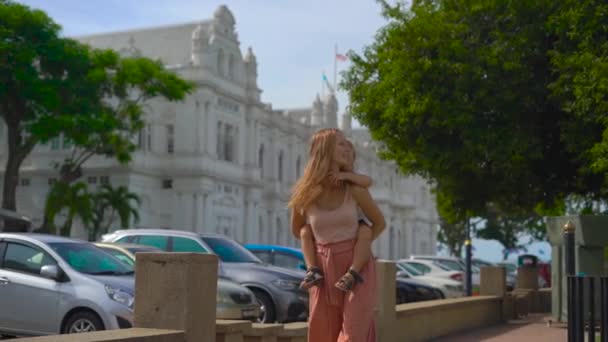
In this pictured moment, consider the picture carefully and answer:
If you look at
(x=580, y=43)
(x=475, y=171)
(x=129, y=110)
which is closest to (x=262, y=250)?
(x=475, y=171)

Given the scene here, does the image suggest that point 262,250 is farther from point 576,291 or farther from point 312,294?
point 312,294

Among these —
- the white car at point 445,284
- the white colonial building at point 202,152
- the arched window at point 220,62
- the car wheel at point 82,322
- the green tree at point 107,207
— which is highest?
the arched window at point 220,62

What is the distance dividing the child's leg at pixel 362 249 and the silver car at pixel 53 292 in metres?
5.75

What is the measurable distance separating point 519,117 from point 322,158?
1426 cm

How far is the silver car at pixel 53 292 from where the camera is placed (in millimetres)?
11125

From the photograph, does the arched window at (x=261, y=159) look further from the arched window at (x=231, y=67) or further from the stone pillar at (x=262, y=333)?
the stone pillar at (x=262, y=333)

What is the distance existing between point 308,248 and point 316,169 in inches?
20.0

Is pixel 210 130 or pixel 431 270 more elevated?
pixel 210 130

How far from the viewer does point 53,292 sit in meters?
11.3

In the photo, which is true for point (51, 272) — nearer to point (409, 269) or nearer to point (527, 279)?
point (527, 279)

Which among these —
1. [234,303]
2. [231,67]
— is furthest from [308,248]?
[231,67]

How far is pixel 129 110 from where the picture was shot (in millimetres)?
40312

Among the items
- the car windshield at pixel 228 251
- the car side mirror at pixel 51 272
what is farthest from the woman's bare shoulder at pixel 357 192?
the car windshield at pixel 228 251

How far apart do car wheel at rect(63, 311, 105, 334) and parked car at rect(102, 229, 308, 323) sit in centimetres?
414
